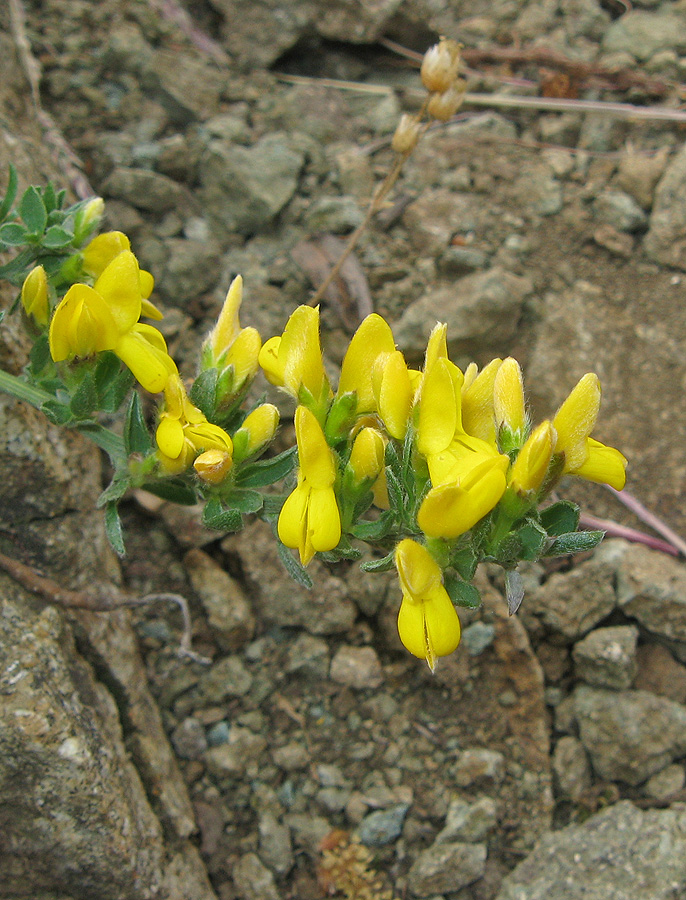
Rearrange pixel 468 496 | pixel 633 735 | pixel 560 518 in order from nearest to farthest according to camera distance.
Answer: pixel 468 496, pixel 560 518, pixel 633 735

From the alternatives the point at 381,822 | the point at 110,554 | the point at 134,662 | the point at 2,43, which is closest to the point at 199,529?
the point at 110,554

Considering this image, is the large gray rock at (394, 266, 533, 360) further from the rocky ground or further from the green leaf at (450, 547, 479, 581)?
the green leaf at (450, 547, 479, 581)

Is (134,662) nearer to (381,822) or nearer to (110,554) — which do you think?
(110,554)

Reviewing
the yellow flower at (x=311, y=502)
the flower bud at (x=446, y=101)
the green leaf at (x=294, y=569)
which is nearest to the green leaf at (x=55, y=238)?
the yellow flower at (x=311, y=502)

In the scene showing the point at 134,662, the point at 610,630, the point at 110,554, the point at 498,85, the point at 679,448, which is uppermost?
the point at 498,85

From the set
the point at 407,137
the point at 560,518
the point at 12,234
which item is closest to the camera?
the point at 560,518

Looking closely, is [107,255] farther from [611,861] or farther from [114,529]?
[611,861]

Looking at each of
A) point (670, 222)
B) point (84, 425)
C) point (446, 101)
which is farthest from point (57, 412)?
point (670, 222)
